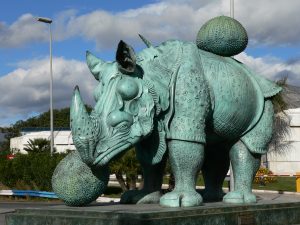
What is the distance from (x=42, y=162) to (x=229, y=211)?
62.1ft

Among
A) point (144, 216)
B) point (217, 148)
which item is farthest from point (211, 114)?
point (144, 216)

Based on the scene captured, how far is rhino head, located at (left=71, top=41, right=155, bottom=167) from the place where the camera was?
5215 mm

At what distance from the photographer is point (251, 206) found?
20.0 ft

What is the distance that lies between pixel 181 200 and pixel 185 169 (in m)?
0.33

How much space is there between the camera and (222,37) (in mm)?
6711

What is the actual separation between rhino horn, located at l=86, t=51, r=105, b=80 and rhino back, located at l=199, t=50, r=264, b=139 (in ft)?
3.94

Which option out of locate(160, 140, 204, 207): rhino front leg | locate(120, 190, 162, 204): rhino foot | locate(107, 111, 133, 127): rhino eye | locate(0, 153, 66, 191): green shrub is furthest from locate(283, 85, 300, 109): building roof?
locate(107, 111, 133, 127): rhino eye

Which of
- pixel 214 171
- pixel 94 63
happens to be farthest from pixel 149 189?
pixel 94 63

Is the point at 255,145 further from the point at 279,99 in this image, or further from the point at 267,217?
the point at 279,99

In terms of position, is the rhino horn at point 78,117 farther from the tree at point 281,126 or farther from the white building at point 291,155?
the white building at point 291,155

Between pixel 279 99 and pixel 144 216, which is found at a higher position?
pixel 279 99

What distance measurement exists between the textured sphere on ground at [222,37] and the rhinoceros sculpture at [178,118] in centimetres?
14

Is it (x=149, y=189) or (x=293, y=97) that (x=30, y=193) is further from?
(x=293, y=97)

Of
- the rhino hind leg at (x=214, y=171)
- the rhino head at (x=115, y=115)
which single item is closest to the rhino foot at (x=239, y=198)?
the rhino hind leg at (x=214, y=171)
